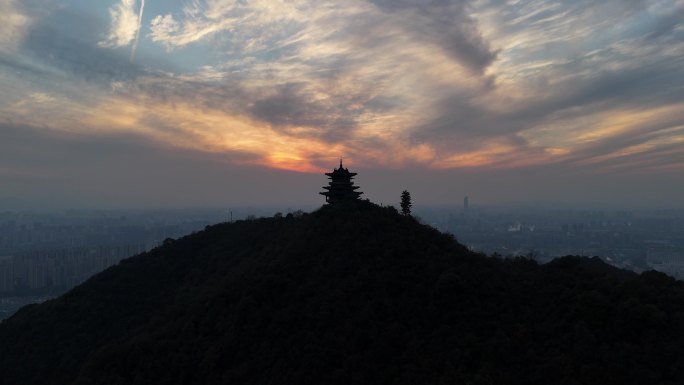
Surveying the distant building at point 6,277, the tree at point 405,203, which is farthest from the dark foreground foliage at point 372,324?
the distant building at point 6,277

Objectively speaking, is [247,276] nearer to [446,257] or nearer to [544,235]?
[446,257]

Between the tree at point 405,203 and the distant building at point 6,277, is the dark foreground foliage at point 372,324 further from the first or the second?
the distant building at point 6,277

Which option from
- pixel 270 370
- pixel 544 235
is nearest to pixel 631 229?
pixel 544 235

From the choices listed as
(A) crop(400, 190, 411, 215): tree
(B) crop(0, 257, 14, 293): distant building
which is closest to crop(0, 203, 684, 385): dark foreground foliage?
(A) crop(400, 190, 411, 215): tree

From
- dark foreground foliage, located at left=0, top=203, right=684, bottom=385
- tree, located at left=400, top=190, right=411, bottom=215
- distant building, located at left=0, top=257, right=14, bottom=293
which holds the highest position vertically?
tree, located at left=400, top=190, right=411, bottom=215

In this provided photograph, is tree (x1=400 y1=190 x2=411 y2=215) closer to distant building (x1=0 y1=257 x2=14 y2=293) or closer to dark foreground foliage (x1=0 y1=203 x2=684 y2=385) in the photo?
dark foreground foliage (x1=0 y1=203 x2=684 y2=385)

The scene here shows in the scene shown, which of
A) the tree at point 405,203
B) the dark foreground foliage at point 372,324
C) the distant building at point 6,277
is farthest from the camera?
the distant building at point 6,277

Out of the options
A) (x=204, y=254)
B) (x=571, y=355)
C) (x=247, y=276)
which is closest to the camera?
(x=571, y=355)
